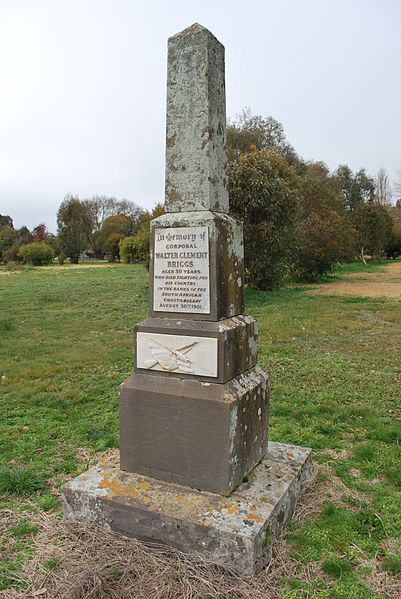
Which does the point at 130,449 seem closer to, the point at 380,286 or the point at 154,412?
the point at 154,412

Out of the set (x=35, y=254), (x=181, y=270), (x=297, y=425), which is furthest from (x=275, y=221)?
(x=35, y=254)

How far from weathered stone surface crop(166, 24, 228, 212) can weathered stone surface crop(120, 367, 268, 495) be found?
1347 mm

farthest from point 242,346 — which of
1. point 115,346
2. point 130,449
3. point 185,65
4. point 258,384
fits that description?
point 115,346

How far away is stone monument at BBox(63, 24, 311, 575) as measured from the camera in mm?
3010

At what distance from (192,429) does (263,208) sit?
1297 centimetres

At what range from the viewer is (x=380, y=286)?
20484 millimetres

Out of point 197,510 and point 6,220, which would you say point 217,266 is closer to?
point 197,510

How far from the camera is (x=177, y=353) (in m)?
3.24

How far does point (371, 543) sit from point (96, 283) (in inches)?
752

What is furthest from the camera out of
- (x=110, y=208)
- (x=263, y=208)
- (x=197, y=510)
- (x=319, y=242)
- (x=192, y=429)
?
(x=110, y=208)

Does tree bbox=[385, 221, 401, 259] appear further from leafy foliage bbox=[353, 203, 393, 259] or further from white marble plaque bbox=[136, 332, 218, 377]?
white marble plaque bbox=[136, 332, 218, 377]

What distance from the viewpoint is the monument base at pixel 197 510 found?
2.65 m

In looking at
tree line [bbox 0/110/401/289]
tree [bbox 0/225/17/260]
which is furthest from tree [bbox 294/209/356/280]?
tree [bbox 0/225/17/260]

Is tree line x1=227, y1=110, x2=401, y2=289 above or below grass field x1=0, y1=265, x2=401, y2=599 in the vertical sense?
above
